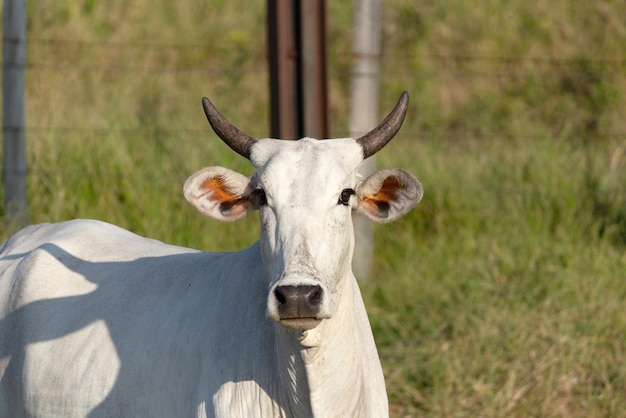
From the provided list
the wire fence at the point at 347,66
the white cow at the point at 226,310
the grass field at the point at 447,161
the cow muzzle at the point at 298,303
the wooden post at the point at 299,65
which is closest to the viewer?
the cow muzzle at the point at 298,303

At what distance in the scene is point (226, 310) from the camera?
3320 millimetres

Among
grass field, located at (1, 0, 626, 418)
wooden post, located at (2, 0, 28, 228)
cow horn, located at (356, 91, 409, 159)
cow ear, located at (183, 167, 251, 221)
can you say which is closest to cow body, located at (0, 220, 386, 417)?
cow ear, located at (183, 167, 251, 221)

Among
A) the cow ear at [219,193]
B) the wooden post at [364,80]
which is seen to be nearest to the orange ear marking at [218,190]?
the cow ear at [219,193]

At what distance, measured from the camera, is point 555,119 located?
918cm

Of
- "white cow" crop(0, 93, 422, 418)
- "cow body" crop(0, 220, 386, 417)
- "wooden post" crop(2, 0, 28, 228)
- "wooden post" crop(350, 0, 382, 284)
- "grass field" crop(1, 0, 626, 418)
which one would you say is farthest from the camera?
"wooden post" crop(2, 0, 28, 228)

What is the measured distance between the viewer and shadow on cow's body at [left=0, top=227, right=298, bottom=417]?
3.22 metres

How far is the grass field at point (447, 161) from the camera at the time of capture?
16.2ft

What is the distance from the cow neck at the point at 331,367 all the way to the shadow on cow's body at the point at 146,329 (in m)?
0.10

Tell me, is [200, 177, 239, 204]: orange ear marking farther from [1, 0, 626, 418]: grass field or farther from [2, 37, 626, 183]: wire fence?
[2, 37, 626, 183]: wire fence

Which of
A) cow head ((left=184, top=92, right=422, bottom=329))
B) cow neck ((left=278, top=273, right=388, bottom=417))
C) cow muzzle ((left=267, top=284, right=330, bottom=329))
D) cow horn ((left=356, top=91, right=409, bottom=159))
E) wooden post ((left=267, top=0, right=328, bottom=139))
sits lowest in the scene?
cow neck ((left=278, top=273, right=388, bottom=417))

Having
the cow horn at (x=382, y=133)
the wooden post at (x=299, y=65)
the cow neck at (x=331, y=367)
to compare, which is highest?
the wooden post at (x=299, y=65)

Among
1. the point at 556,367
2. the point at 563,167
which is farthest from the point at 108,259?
the point at 563,167

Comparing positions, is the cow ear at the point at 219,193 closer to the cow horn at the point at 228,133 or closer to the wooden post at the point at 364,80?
the cow horn at the point at 228,133

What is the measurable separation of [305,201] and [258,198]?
21cm
